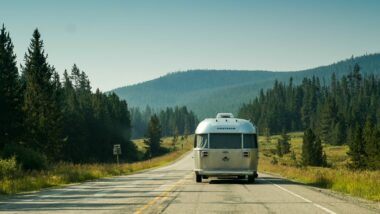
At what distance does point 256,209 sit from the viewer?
1527cm

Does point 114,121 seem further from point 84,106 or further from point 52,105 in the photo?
point 52,105

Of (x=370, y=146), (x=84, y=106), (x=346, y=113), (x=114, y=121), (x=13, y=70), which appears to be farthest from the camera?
(x=346, y=113)

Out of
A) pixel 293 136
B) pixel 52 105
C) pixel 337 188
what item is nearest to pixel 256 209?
pixel 337 188

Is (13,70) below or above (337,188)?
above

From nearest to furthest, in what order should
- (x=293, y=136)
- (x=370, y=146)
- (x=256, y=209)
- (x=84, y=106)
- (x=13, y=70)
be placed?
(x=256, y=209), (x=13, y=70), (x=370, y=146), (x=84, y=106), (x=293, y=136)

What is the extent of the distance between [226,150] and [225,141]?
0.54 m

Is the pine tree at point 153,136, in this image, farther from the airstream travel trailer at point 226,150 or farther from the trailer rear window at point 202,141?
the airstream travel trailer at point 226,150

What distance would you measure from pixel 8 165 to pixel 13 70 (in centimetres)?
3346

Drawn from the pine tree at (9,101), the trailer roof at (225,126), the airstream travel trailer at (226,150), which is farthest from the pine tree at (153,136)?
the airstream travel trailer at (226,150)

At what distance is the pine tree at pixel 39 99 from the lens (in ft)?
213

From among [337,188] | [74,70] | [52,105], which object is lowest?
[337,188]

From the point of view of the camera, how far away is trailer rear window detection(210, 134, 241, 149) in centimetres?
2705

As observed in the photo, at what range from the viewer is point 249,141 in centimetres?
2739

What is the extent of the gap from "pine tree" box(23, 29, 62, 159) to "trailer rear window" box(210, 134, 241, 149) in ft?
135
